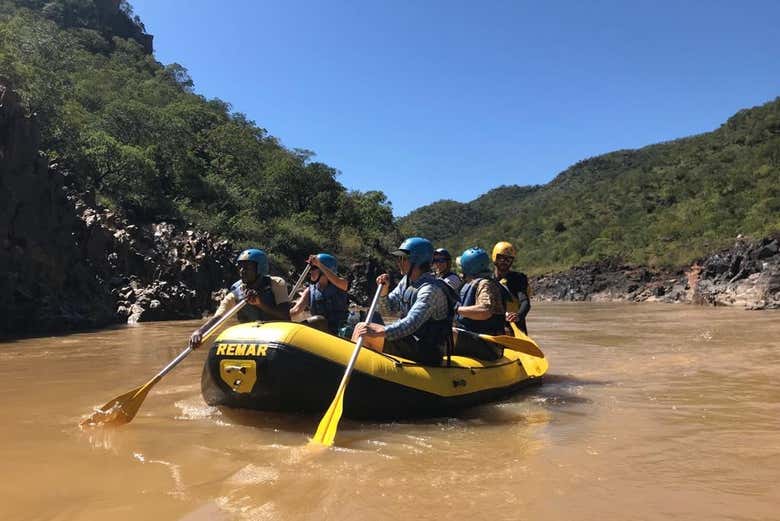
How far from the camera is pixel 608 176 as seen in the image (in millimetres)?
80438

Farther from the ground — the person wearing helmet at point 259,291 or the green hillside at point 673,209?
the green hillside at point 673,209

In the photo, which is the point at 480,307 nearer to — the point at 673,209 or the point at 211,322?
the point at 211,322

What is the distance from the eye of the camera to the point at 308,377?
4363 mm

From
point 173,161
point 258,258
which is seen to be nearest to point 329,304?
point 258,258

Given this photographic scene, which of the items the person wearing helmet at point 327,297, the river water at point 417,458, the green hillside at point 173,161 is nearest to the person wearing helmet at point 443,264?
the person wearing helmet at point 327,297

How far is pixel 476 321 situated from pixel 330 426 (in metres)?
2.80

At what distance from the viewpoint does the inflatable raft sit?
14.3ft

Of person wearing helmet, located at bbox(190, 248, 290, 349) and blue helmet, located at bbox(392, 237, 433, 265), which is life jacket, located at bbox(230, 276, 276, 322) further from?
blue helmet, located at bbox(392, 237, 433, 265)

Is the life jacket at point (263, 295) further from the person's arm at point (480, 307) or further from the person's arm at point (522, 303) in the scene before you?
the person's arm at point (522, 303)

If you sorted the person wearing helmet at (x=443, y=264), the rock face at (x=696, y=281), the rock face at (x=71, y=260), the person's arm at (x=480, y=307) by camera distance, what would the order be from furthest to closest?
the rock face at (x=696, y=281) → the rock face at (x=71, y=260) → the person wearing helmet at (x=443, y=264) → the person's arm at (x=480, y=307)

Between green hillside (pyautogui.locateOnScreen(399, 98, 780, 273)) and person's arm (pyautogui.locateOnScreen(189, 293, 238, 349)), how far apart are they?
2741cm

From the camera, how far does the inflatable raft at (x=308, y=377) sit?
4344 millimetres

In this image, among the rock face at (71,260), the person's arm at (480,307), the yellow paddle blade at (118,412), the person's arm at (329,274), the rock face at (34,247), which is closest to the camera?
the yellow paddle blade at (118,412)

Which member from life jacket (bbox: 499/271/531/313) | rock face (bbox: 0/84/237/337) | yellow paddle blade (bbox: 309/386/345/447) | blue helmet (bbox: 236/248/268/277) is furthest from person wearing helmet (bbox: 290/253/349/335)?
rock face (bbox: 0/84/237/337)
